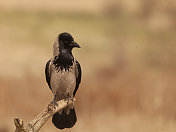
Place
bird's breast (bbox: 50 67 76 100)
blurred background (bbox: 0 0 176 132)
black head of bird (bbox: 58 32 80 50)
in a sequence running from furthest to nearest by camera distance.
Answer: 1. blurred background (bbox: 0 0 176 132)
2. bird's breast (bbox: 50 67 76 100)
3. black head of bird (bbox: 58 32 80 50)

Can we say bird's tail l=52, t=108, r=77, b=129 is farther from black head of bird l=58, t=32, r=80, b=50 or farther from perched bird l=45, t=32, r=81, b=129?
black head of bird l=58, t=32, r=80, b=50

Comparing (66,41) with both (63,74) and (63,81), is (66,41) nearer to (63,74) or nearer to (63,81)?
(63,74)

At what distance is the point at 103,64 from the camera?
2352 cm

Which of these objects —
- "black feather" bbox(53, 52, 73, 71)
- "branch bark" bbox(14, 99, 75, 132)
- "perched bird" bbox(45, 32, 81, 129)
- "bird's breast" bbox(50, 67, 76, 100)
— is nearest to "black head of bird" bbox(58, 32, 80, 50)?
"perched bird" bbox(45, 32, 81, 129)

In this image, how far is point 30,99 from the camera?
1367 centimetres

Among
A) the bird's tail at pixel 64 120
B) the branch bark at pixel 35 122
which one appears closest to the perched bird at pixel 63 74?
the bird's tail at pixel 64 120

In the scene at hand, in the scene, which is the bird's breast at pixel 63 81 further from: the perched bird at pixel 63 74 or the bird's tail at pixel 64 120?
the bird's tail at pixel 64 120

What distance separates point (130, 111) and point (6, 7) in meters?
21.3

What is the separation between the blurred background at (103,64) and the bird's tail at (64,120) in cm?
213

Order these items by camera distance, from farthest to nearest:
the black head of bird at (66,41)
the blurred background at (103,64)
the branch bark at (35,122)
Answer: the blurred background at (103,64), the black head of bird at (66,41), the branch bark at (35,122)

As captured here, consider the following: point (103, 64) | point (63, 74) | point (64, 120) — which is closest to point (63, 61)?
point (63, 74)

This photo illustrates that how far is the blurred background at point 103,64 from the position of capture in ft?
40.0

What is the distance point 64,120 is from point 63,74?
0.64 m

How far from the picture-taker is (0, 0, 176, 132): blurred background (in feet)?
40.0
